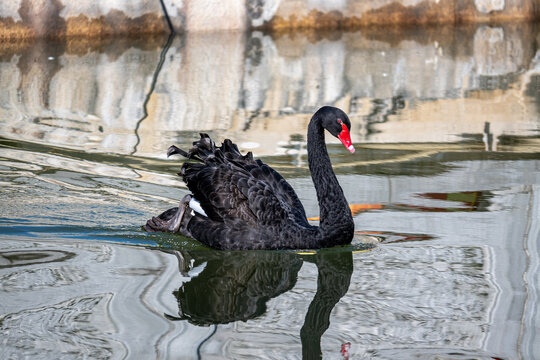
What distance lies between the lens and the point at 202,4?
14.7 m

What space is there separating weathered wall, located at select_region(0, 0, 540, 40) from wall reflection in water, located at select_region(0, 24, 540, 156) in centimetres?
28

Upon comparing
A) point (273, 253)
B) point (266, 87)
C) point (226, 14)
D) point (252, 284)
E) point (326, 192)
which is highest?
point (226, 14)

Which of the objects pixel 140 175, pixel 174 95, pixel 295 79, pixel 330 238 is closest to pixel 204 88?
pixel 174 95

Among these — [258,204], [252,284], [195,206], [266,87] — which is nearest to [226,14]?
[266,87]

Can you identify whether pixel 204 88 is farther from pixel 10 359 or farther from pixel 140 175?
pixel 10 359

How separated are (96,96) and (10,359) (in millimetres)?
6562

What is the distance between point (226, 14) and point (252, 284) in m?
11.1

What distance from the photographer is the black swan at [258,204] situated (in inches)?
191

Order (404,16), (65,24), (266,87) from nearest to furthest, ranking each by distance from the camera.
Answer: (266,87), (65,24), (404,16)

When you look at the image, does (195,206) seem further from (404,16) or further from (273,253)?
(404,16)

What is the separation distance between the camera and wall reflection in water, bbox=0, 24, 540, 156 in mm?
8086

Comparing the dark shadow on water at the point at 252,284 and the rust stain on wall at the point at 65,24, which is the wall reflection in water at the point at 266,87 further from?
the dark shadow on water at the point at 252,284

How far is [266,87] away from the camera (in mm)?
10586

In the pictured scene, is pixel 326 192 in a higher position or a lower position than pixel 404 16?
lower
